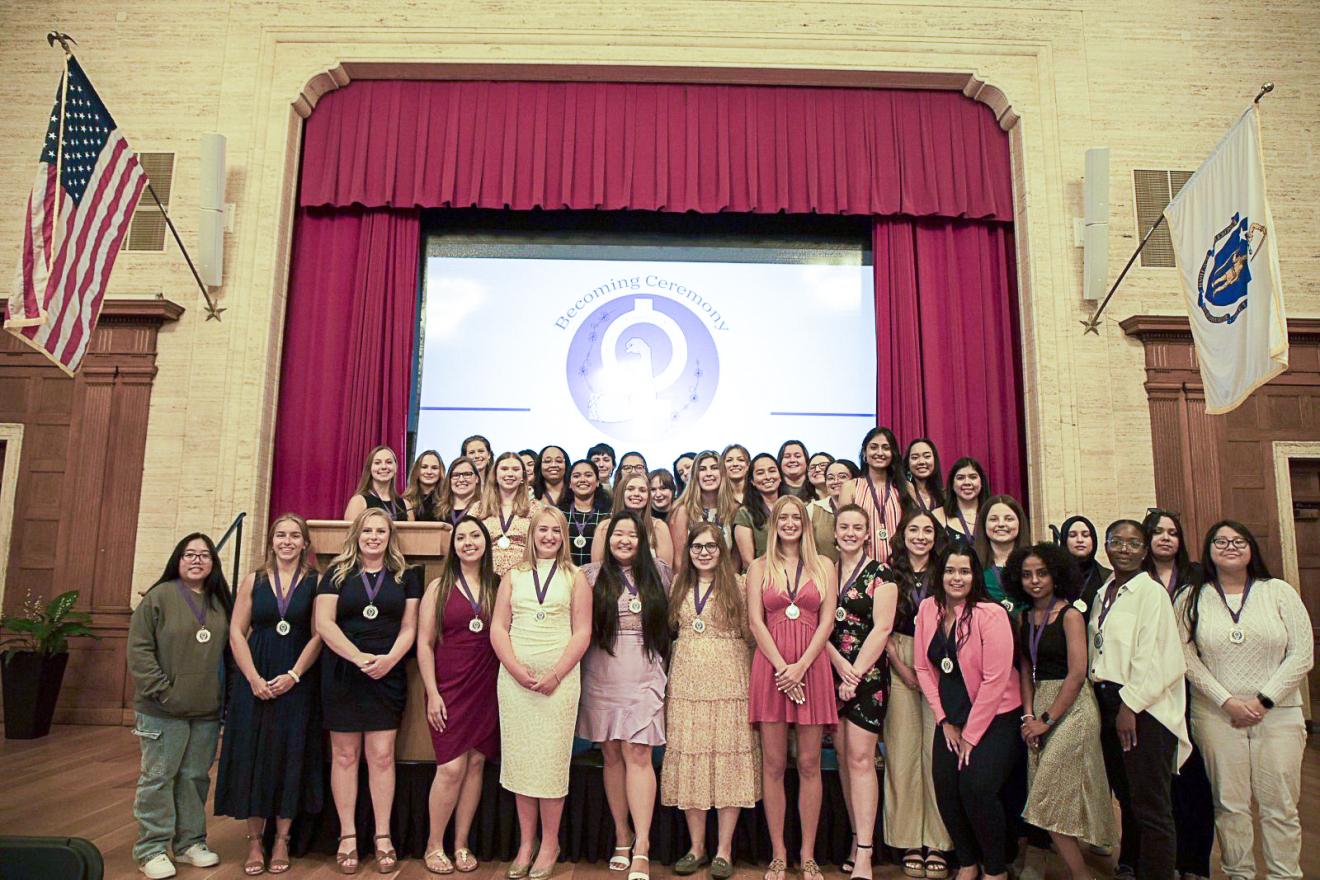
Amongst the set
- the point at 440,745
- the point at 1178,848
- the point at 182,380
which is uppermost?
the point at 182,380

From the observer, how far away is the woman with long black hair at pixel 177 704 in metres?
3.97

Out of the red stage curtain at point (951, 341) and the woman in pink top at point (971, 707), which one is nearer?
the woman in pink top at point (971, 707)

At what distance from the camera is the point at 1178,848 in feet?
12.9

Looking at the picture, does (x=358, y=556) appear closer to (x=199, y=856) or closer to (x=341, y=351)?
(x=199, y=856)

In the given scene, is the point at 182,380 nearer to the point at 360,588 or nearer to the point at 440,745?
the point at 360,588

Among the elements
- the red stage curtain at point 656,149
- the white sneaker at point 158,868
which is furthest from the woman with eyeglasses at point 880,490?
the red stage curtain at point 656,149

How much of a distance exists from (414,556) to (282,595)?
62cm

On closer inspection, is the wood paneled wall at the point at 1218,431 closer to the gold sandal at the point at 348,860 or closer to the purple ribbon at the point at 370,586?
the purple ribbon at the point at 370,586

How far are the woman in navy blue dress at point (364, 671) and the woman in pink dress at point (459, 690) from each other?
0.13 m

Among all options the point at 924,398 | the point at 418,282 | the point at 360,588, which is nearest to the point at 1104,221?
the point at 924,398

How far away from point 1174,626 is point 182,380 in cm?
725

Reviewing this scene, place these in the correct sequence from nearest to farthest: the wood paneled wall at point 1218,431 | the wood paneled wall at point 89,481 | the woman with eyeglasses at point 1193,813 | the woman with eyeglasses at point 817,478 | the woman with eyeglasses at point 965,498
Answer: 1. the woman with eyeglasses at point 1193,813
2. the woman with eyeglasses at point 965,498
3. the woman with eyeglasses at point 817,478
4. the wood paneled wall at point 89,481
5. the wood paneled wall at point 1218,431

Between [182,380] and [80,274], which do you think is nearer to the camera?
[80,274]

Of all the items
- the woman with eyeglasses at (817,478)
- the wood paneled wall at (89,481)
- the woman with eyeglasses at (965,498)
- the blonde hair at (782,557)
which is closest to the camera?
the blonde hair at (782,557)
